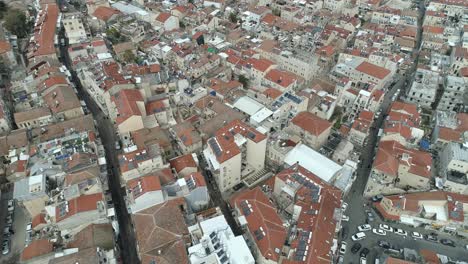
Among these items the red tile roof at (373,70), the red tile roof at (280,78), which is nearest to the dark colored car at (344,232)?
the red tile roof at (280,78)

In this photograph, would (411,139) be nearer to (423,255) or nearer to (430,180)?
(430,180)

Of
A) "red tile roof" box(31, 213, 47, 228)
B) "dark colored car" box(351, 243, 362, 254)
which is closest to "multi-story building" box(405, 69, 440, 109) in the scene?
"dark colored car" box(351, 243, 362, 254)

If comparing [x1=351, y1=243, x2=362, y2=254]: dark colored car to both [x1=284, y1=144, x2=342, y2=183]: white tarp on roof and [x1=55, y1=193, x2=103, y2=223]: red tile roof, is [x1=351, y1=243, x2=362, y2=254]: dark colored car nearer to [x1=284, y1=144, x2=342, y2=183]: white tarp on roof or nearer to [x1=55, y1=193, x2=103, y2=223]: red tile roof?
[x1=284, y1=144, x2=342, y2=183]: white tarp on roof

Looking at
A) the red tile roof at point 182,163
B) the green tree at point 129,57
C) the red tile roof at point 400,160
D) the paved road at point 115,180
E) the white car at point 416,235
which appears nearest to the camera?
the paved road at point 115,180

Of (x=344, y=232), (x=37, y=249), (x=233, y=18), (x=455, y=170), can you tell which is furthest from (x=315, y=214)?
(x=233, y=18)

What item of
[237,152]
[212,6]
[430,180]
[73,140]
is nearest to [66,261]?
[73,140]

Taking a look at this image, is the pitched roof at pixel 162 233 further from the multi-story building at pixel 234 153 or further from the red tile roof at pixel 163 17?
the red tile roof at pixel 163 17
